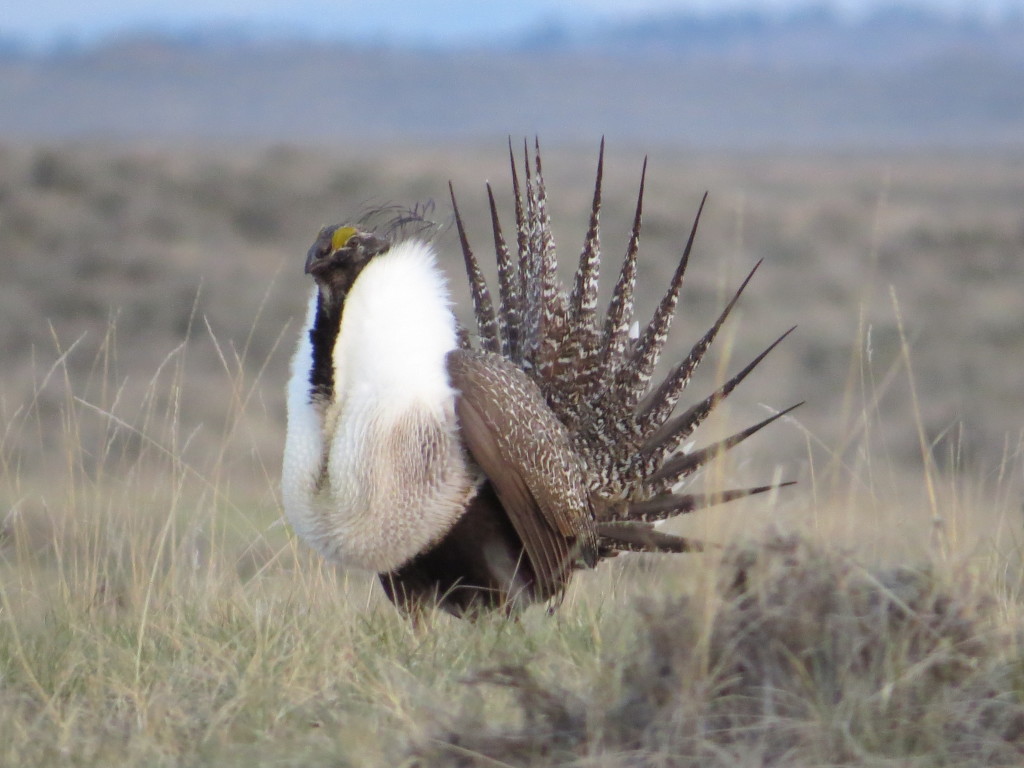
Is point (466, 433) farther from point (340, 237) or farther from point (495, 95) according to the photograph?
point (495, 95)

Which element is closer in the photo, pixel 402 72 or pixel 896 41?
pixel 402 72

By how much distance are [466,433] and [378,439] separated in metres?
0.22

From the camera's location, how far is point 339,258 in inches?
126

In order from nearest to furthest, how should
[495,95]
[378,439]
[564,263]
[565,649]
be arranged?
[565,649] < [378,439] < [564,263] < [495,95]

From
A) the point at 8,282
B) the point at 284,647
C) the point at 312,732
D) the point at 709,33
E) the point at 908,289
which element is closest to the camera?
the point at 312,732

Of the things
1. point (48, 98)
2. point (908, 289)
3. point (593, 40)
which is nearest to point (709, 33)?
point (593, 40)

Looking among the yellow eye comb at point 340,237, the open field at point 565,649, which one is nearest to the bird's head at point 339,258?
the yellow eye comb at point 340,237

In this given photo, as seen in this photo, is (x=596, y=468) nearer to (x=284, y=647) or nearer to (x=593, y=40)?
(x=284, y=647)

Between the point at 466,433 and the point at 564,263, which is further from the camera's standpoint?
the point at 564,263

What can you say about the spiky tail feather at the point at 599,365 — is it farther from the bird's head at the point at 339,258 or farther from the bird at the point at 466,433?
the bird's head at the point at 339,258

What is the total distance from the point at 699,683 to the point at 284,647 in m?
0.90

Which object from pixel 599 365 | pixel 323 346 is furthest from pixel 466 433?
pixel 599 365

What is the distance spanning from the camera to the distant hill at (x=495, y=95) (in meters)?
95.2

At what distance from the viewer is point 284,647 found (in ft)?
9.16
